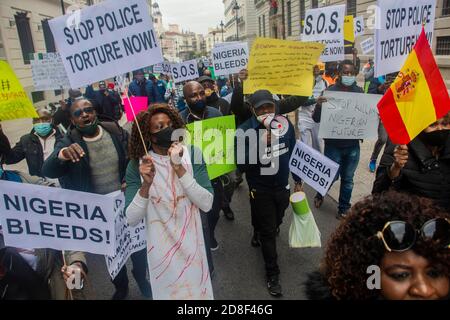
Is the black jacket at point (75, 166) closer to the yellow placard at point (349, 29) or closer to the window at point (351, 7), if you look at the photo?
the yellow placard at point (349, 29)

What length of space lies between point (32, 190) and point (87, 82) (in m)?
0.83

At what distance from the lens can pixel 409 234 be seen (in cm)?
141

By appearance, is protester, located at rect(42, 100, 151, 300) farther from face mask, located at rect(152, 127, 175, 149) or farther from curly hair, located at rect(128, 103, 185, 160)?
face mask, located at rect(152, 127, 175, 149)

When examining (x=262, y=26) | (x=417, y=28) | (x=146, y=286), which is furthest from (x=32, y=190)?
(x=262, y=26)

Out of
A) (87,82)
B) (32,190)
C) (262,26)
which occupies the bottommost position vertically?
(32,190)

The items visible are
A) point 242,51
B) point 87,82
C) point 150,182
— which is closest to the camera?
point 150,182

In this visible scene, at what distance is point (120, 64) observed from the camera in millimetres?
2623

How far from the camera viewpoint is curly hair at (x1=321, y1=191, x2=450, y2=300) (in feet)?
4.91

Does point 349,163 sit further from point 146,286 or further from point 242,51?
point 242,51

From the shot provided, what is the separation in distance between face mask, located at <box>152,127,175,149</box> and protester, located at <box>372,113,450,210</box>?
1.58m

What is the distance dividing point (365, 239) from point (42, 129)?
452 cm

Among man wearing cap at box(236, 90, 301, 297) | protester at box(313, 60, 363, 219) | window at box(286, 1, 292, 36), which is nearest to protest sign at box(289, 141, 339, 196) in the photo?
man wearing cap at box(236, 90, 301, 297)

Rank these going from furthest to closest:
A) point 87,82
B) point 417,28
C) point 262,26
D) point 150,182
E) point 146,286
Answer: point 262,26
point 146,286
point 417,28
point 87,82
point 150,182

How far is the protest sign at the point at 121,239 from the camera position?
2754 millimetres
